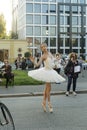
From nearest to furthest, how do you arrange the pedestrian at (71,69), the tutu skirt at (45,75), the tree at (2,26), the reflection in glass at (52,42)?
the tutu skirt at (45,75) → the pedestrian at (71,69) → the tree at (2,26) → the reflection in glass at (52,42)

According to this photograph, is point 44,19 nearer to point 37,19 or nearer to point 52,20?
point 37,19

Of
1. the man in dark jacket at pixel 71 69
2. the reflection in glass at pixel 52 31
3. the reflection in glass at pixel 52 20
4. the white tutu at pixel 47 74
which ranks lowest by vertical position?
the man in dark jacket at pixel 71 69

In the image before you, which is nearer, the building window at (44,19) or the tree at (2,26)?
the tree at (2,26)

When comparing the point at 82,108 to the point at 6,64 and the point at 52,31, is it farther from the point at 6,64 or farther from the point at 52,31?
the point at 52,31

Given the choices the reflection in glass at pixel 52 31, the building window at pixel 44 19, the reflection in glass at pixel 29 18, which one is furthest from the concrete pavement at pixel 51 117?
the building window at pixel 44 19

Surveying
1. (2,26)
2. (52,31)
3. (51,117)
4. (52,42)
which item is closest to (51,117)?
(51,117)

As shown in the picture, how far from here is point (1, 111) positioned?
258 inches

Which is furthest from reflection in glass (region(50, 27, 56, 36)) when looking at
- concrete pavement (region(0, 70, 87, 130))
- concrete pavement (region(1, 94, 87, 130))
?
concrete pavement (region(1, 94, 87, 130))

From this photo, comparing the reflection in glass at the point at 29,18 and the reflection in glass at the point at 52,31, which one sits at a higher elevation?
the reflection in glass at the point at 29,18

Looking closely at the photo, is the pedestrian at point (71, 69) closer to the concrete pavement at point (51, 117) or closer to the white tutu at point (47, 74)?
the concrete pavement at point (51, 117)

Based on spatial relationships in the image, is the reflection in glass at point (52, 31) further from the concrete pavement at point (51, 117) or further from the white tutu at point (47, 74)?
the white tutu at point (47, 74)

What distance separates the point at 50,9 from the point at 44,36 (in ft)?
25.8

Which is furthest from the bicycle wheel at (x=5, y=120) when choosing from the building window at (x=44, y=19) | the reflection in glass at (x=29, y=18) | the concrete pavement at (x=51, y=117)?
the building window at (x=44, y=19)

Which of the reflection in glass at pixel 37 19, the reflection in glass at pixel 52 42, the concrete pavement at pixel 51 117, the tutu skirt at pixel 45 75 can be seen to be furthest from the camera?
the reflection in glass at pixel 37 19
